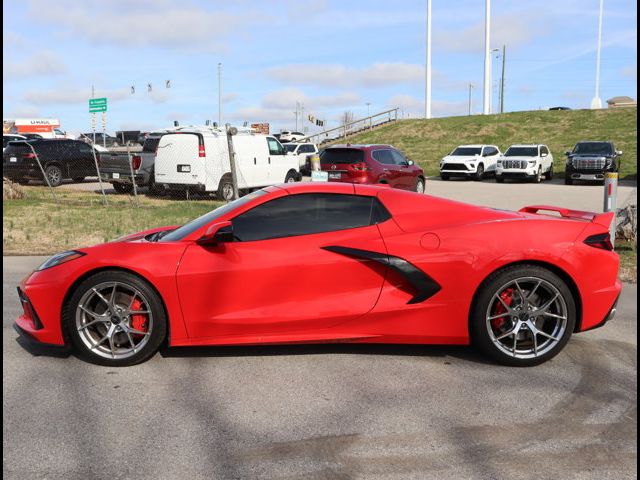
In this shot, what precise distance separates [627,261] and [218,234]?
6.67 m

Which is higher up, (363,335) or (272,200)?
(272,200)

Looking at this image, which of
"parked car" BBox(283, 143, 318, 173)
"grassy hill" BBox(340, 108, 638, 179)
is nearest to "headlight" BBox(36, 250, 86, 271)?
"parked car" BBox(283, 143, 318, 173)

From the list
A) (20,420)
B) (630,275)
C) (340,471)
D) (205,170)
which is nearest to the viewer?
(340,471)

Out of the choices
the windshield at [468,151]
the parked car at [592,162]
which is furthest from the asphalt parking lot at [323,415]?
the windshield at [468,151]

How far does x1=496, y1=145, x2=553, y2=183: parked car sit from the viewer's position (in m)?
27.8

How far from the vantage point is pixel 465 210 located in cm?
479

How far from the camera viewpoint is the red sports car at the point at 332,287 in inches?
174

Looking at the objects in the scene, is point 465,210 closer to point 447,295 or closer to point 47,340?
point 447,295

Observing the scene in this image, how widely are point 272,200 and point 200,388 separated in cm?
149

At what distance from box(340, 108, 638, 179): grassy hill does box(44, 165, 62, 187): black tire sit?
19730 millimetres

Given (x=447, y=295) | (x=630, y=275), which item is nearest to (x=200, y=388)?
(x=447, y=295)

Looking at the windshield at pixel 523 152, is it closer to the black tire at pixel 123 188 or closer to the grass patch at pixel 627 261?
the black tire at pixel 123 188

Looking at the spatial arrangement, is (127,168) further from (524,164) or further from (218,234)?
(524,164)

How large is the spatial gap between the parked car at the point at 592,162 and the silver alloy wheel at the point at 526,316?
2348 cm
